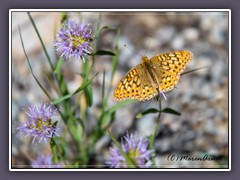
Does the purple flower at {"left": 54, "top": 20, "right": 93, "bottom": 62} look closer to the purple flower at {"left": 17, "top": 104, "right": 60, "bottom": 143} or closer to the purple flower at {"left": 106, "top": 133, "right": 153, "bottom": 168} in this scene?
the purple flower at {"left": 17, "top": 104, "right": 60, "bottom": 143}

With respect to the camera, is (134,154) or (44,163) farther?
(44,163)

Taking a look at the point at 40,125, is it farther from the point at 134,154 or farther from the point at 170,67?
the point at 170,67

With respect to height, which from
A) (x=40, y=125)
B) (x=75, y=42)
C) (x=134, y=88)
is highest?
(x=75, y=42)

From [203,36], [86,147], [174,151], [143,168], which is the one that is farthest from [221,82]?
[143,168]

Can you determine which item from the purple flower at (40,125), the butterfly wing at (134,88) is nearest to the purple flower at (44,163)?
the purple flower at (40,125)

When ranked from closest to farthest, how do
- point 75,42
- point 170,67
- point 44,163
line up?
point 75,42, point 170,67, point 44,163

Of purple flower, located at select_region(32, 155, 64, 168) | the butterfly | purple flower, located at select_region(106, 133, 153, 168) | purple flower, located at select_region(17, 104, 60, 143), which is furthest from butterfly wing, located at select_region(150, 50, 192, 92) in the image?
purple flower, located at select_region(32, 155, 64, 168)

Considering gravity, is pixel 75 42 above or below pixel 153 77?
above

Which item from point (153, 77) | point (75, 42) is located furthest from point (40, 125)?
point (153, 77)
